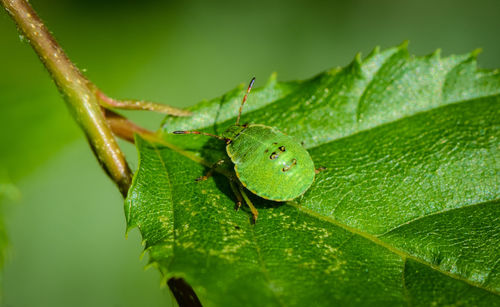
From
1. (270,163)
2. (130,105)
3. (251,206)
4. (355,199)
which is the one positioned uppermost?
(130,105)

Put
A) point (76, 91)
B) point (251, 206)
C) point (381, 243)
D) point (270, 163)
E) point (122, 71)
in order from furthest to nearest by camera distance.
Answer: point (122, 71) → point (270, 163) → point (251, 206) → point (76, 91) → point (381, 243)

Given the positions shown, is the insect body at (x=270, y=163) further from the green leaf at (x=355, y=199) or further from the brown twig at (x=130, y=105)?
the brown twig at (x=130, y=105)

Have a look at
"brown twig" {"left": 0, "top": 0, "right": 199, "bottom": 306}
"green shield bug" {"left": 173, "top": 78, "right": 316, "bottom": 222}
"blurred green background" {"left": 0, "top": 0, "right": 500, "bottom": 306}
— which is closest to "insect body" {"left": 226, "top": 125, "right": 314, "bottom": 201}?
"green shield bug" {"left": 173, "top": 78, "right": 316, "bottom": 222}

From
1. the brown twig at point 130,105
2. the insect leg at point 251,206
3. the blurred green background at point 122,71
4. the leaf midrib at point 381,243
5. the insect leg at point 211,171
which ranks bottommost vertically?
the leaf midrib at point 381,243

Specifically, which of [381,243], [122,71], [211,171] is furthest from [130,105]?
[122,71]

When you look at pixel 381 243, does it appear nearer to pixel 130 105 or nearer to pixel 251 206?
pixel 251 206

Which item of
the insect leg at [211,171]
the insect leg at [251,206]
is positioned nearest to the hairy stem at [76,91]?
the insect leg at [211,171]

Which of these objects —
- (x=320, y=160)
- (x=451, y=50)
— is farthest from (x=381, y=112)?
(x=451, y=50)
